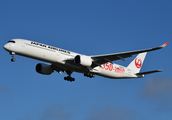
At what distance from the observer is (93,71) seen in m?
39.3

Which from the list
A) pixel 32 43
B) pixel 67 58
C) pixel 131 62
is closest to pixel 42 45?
pixel 32 43

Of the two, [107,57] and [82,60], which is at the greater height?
[107,57]

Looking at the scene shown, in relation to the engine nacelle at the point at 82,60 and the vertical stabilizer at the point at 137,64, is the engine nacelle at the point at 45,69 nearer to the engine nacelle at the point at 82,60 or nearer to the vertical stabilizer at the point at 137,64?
the engine nacelle at the point at 82,60

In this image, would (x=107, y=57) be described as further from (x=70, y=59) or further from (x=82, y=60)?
(x=70, y=59)

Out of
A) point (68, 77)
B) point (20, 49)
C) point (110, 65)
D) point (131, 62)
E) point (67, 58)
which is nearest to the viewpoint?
point (20, 49)

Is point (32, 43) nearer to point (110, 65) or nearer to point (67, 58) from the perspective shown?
point (67, 58)

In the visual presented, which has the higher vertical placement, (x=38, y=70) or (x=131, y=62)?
(x=131, y=62)

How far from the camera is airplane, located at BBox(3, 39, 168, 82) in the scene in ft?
115

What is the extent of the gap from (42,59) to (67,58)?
11.1ft

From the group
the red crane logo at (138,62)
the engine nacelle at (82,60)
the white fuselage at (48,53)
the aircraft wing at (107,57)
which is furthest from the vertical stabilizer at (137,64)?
the engine nacelle at (82,60)

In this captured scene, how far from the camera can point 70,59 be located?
37.2m

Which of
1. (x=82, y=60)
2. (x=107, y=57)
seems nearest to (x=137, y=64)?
(x=107, y=57)

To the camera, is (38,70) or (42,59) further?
(38,70)

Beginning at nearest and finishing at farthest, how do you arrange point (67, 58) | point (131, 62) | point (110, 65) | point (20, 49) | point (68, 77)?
point (20, 49), point (67, 58), point (110, 65), point (68, 77), point (131, 62)
